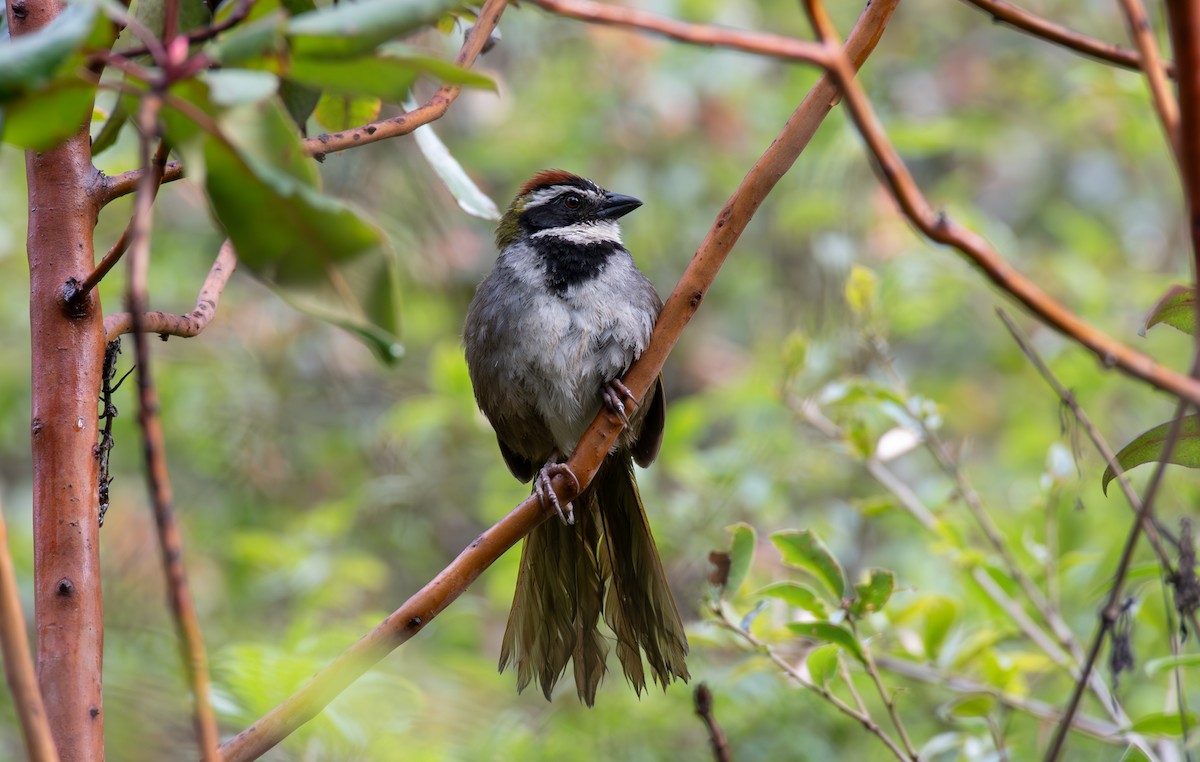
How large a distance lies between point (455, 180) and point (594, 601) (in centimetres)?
112

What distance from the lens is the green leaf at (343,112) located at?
2.17 metres

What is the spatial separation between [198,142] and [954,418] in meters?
5.85

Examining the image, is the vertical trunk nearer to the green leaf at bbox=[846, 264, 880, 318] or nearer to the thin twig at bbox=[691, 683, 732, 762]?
the thin twig at bbox=[691, 683, 732, 762]

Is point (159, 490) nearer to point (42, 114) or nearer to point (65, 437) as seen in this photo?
point (42, 114)

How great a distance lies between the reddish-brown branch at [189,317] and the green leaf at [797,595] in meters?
1.09

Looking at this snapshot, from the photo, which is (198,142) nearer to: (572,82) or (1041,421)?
(1041,421)

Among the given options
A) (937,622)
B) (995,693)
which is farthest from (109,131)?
(937,622)

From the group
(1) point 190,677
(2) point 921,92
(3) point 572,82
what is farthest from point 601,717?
(2) point 921,92

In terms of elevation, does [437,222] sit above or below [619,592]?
below

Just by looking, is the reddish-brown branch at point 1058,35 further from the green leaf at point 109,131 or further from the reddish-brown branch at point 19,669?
the reddish-brown branch at point 19,669

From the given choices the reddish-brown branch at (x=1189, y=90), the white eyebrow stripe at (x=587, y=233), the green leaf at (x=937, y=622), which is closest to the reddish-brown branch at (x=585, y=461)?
the reddish-brown branch at (x=1189, y=90)

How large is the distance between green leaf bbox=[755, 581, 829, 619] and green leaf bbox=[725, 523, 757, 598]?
0.10 metres

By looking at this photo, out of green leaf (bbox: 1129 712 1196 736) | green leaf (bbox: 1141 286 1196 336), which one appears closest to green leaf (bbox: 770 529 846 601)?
green leaf (bbox: 1129 712 1196 736)

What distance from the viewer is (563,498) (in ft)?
6.49
